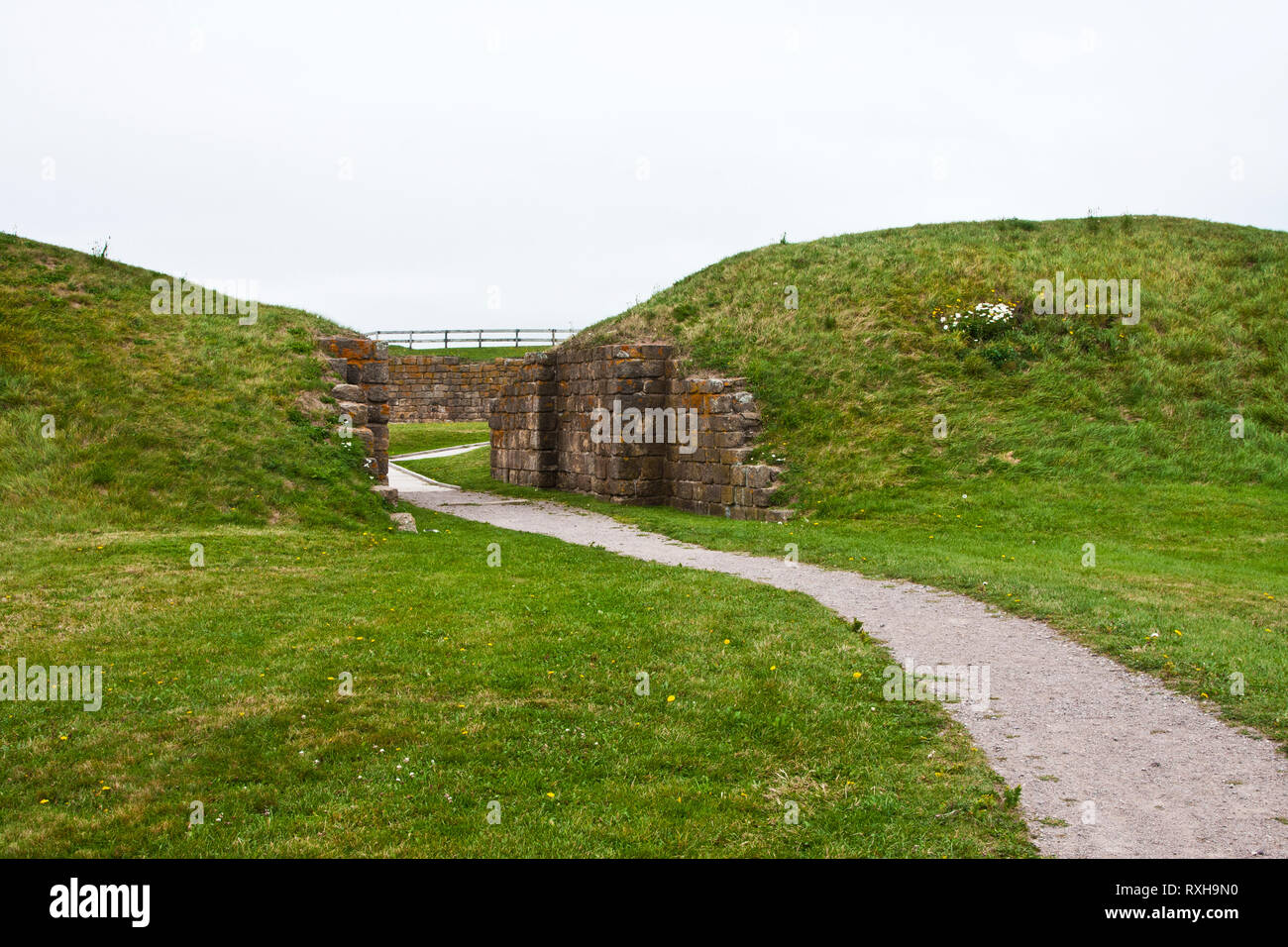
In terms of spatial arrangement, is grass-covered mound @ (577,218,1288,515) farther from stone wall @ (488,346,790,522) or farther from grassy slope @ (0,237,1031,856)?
grassy slope @ (0,237,1031,856)

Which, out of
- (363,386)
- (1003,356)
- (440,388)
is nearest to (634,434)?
(363,386)

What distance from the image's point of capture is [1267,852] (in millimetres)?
5855

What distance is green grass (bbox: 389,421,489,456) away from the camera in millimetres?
41312

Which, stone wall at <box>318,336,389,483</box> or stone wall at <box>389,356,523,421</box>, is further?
stone wall at <box>389,356,523,421</box>

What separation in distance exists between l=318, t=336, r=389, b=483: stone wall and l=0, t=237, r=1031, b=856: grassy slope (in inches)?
182

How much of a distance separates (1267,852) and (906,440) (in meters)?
17.2

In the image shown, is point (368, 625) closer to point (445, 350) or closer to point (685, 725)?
point (685, 725)

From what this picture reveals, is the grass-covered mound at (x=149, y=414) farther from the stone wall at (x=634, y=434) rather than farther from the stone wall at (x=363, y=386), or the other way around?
the stone wall at (x=634, y=434)

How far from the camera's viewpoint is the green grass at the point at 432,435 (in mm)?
41312

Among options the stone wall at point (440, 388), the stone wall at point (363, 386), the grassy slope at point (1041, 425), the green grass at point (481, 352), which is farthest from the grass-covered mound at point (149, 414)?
the green grass at point (481, 352)

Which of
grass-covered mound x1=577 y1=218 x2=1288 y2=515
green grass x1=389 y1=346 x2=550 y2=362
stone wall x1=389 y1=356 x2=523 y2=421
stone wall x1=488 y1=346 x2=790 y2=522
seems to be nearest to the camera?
grass-covered mound x1=577 y1=218 x2=1288 y2=515

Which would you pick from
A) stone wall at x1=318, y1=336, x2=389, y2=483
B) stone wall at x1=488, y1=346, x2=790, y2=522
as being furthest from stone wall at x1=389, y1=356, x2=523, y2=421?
stone wall at x1=318, y1=336, x2=389, y2=483

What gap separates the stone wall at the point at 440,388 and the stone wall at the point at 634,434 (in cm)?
1792

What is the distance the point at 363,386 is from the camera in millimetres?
24125
